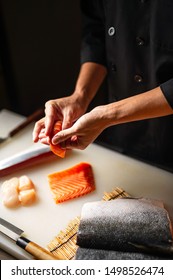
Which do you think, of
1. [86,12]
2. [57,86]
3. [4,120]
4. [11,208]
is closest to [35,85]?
[57,86]

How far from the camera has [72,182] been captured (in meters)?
1.49

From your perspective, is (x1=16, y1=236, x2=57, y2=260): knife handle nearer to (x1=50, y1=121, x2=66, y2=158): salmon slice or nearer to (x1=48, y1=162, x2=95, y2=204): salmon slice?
(x1=48, y1=162, x2=95, y2=204): salmon slice

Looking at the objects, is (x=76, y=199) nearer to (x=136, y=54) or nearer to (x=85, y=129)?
(x=85, y=129)

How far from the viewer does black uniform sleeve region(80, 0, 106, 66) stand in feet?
5.51

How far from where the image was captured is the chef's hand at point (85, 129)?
1.30m

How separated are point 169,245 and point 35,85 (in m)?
1.89

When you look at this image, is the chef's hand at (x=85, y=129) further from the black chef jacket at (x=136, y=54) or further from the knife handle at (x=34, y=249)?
the knife handle at (x=34, y=249)

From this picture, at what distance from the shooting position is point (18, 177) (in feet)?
5.09

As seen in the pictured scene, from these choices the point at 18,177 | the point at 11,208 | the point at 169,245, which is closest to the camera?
the point at 169,245

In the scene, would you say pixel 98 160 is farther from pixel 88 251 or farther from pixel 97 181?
pixel 88 251

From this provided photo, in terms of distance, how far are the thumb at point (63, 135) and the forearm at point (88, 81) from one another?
29 cm

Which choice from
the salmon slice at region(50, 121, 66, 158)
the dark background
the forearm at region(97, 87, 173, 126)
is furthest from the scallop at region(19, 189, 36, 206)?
the dark background

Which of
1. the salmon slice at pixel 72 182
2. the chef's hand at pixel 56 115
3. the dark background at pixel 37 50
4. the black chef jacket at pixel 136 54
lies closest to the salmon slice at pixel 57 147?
the chef's hand at pixel 56 115

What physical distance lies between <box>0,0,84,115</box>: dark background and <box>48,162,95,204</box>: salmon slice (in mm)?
1121
